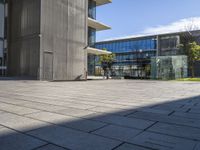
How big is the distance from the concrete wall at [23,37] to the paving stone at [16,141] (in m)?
15.3

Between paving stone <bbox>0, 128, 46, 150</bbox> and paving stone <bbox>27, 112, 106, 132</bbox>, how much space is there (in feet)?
2.36

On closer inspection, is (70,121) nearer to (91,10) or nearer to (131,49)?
(91,10)

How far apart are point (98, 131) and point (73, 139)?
467 mm

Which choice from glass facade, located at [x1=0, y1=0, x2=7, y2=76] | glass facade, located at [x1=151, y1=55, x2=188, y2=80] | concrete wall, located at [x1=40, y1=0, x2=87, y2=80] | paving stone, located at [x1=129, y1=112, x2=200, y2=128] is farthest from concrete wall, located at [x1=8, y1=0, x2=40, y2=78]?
→ glass facade, located at [x1=151, y1=55, x2=188, y2=80]

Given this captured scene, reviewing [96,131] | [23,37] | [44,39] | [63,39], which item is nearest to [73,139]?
[96,131]

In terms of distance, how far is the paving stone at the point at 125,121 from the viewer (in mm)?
3205

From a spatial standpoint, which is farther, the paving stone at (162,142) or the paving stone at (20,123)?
the paving stone at (20,123)

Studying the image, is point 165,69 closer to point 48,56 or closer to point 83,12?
point 83,12

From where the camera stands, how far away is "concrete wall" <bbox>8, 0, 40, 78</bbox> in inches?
691

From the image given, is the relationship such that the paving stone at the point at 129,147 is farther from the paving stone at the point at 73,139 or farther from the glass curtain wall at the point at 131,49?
the glass curtain wall at the point at 131,49

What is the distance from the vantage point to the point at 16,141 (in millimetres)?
2430

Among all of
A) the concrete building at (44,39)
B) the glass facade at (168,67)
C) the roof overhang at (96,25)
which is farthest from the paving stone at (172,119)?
the glass facade at (168,67)

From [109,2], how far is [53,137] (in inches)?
1162

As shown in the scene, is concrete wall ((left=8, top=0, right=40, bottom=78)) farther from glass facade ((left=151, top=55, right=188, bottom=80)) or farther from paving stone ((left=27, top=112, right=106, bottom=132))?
glass facade ((left=151, top=55, right=188, bottom=80))
